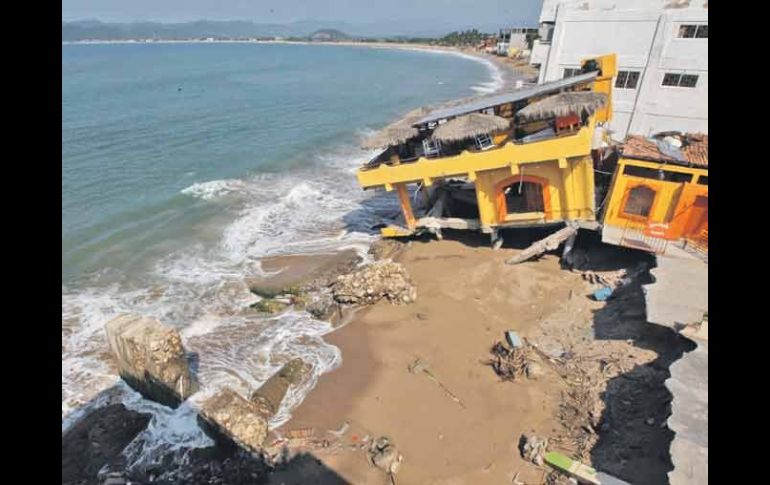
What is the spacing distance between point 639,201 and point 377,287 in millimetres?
9625

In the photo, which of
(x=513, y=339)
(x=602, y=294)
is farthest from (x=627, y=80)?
(x=513, y=339)

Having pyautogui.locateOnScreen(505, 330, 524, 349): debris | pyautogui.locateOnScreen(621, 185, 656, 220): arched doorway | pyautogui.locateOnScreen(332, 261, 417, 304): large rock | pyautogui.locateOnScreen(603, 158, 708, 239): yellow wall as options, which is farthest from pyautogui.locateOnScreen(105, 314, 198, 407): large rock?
pyautogui.locateOnScreen(621, 185, 656, 220): arched doorway

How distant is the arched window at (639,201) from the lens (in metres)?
14.4

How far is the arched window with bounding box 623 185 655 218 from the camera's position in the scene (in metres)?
14.4

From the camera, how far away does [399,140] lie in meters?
16.9

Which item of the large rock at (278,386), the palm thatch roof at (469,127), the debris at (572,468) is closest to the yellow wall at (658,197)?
the palm thatch roof at (469,127)

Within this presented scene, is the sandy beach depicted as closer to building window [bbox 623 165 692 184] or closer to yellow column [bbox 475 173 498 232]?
yellow column [bbox 475 173 498 232]

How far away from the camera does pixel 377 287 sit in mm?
15156

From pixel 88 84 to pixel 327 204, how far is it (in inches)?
2518

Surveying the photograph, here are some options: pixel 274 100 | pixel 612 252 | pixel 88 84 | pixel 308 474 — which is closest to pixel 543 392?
pixel 308 474

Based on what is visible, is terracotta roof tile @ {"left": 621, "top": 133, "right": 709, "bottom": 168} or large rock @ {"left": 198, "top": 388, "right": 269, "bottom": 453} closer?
large rock @ {"left": 198, "top": 388, "right": 269, "bottom": 453}

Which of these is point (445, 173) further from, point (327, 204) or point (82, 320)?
point (82, 320)

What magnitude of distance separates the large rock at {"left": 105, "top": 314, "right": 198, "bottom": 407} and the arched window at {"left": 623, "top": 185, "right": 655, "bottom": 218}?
15218 millimetres
